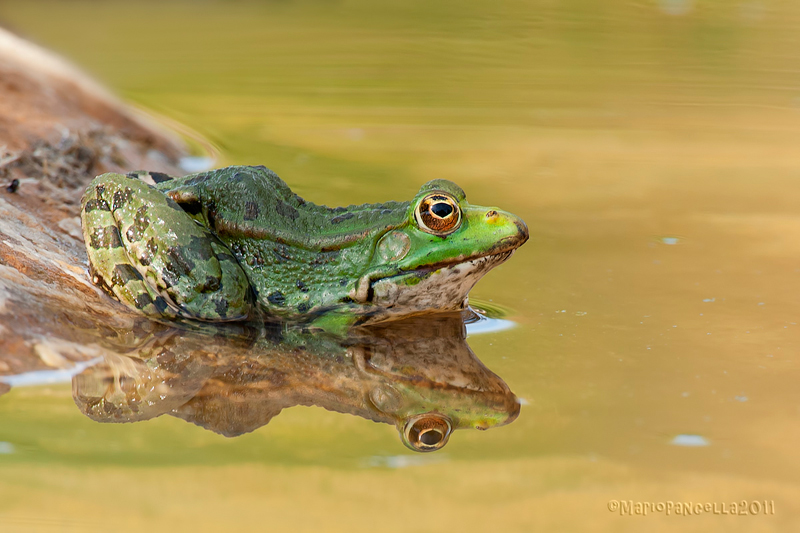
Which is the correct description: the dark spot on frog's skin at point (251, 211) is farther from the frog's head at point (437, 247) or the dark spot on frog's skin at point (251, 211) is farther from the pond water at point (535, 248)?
the pond water at point (535, 248)

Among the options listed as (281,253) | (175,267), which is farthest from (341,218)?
(175,267)

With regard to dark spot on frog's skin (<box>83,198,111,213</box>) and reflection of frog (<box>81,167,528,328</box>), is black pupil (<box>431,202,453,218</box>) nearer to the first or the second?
reflection of frog (<box>81,167,528,328</box>)

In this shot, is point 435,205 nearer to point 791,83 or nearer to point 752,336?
point 752,336

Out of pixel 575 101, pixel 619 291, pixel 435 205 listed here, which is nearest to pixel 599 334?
pixel 619 291

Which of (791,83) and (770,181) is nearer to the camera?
(770,181)

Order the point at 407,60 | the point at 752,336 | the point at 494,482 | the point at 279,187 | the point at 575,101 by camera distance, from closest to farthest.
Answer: the point at 494,482 → the point at 752,336 → the point at 279,187 → the point at 575,101 → the point at 407,60
